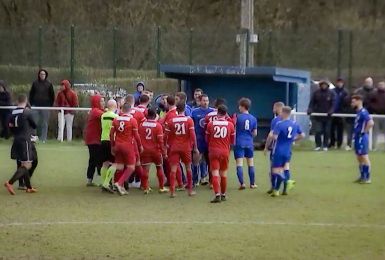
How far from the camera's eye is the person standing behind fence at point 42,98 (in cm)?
3025

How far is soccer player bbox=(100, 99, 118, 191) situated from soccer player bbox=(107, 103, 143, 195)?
18.9 inches

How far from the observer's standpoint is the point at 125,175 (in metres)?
19.2

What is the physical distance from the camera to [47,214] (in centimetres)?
1695

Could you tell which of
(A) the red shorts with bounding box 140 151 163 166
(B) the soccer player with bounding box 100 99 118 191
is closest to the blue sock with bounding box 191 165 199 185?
(A) the red shorts with bounding box 140 151 163 166

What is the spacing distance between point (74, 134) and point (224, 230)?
16511mm

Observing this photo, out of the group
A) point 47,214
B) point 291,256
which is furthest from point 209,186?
point 291,256

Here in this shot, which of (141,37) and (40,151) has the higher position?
(141,37)

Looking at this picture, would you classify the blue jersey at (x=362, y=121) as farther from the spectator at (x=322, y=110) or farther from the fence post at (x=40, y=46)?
the fence post at (x=40, y=46)

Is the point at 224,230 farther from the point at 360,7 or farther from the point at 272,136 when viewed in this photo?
the point at 360,7

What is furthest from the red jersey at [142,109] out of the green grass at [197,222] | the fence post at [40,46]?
the fence post at [40,46]

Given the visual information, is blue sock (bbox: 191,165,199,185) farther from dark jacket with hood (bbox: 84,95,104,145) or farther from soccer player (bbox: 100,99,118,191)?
dark jacket with hood (bbox: 84,95,104,145)

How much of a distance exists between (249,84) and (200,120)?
9974mm

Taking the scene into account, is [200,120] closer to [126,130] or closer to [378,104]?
[126,130]

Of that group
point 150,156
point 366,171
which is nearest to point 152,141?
point 150,156
